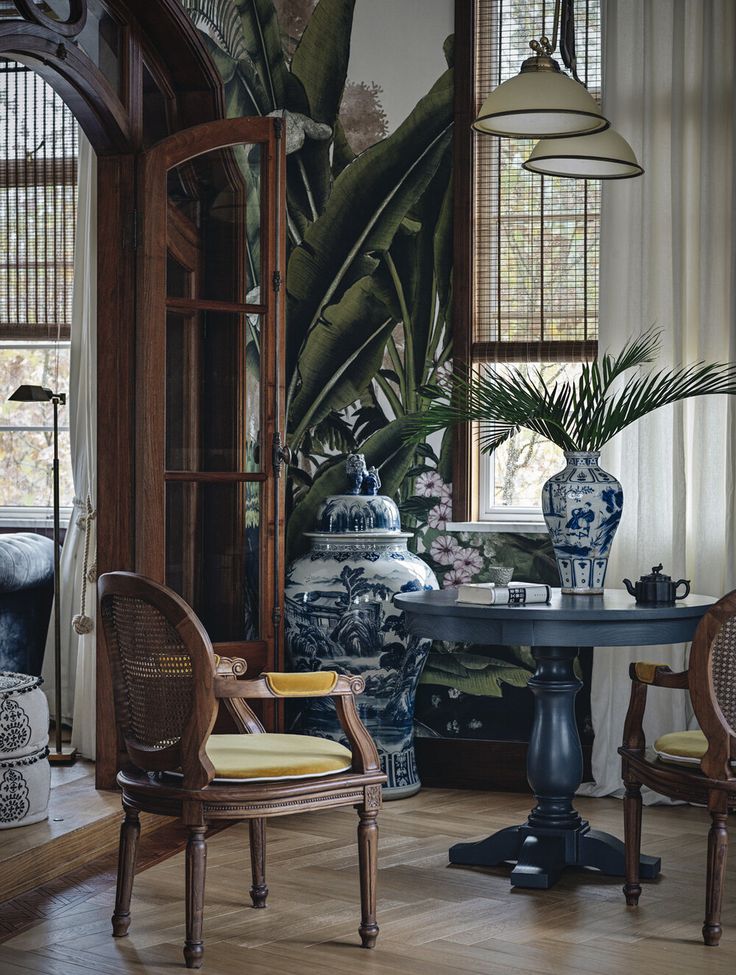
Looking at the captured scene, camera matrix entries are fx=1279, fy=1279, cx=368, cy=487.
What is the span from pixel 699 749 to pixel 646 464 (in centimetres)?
176

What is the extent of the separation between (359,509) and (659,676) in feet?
5.62

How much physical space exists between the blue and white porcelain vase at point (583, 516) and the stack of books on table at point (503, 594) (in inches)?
10.5

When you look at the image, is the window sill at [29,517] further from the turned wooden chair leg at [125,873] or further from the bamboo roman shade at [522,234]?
the turned wooden chair leg at [125,873]

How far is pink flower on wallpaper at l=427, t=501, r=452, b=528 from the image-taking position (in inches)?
204

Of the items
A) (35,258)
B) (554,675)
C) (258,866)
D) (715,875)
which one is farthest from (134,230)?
(715,875)

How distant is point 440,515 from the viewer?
5.18 metres

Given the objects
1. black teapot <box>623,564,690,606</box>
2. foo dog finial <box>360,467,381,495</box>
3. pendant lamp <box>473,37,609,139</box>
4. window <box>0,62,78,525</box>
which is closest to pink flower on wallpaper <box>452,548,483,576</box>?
foo dog finial <box>360,467,381,495</box>

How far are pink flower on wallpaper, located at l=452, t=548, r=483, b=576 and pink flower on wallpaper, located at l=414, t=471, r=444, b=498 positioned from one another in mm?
251

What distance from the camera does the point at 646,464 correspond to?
192 inches

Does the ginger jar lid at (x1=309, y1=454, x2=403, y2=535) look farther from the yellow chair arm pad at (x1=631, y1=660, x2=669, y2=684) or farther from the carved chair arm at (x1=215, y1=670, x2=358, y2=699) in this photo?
the carved chair arm at (x1=215, y1=670, x2=358, y2=699)

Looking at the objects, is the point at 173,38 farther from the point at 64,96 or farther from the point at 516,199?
the point at 516,199

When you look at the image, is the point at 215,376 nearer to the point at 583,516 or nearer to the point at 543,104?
the point at 583,516

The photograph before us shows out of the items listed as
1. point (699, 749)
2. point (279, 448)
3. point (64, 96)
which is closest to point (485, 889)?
point (699, 749)

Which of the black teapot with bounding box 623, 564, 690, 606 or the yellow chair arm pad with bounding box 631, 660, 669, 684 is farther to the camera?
the black teapot with bounding box 623, 564, 690, 606
